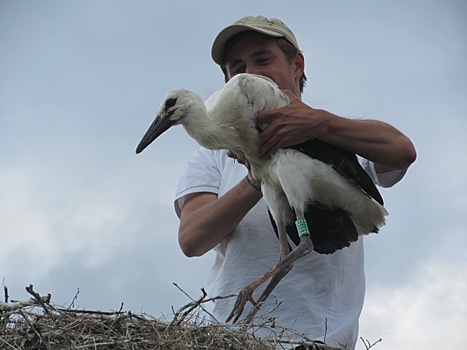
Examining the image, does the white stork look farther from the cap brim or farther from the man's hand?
the cap brim

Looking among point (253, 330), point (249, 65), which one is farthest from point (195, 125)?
point (253, 330)

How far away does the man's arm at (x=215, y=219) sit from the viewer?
4.46m

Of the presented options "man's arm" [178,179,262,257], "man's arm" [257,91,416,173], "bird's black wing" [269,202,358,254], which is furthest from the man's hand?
"bird's black wing" [269,202,358,254]

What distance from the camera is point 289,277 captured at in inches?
174

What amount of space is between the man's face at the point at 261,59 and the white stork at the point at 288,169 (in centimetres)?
20

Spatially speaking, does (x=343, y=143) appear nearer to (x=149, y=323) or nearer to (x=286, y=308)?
(x=286, y=308)

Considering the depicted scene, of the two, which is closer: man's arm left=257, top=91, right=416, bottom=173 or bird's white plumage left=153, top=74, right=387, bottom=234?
man's arm left=257, top=91, right=416, bottom=173

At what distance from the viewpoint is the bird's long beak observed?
184 inches

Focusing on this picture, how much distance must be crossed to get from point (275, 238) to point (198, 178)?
19.0 inches

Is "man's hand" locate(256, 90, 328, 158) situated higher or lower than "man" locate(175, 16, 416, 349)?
higher

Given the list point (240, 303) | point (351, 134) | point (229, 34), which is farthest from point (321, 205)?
point (229, 34)

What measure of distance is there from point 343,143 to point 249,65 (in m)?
0.72

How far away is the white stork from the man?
0.22 feet

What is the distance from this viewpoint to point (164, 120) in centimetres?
473
